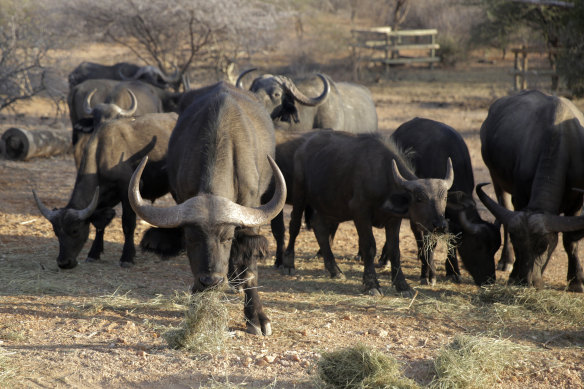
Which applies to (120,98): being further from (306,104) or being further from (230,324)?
(230,324)

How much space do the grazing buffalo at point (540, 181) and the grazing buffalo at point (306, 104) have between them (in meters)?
2.80

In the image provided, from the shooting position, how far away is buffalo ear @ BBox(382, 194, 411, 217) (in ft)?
22.6

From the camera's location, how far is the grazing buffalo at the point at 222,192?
17.2 feet

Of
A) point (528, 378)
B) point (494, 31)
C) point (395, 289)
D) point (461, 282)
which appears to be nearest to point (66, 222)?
point (395, 289)

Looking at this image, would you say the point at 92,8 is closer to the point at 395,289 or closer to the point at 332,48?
the point at 332,48

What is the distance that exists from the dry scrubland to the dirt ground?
0.01 m

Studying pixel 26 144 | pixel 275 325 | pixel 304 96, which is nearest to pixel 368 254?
pixel 275 325

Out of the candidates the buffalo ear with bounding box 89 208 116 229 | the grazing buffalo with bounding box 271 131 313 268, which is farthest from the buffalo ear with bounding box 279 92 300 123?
the buffalo ear with bounding box 89 208 116 229

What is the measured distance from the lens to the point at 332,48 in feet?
109

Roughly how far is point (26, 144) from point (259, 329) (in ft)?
32.5

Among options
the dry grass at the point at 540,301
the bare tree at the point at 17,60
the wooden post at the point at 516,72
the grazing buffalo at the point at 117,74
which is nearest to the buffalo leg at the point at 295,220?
the dry grass at the point at 540,301

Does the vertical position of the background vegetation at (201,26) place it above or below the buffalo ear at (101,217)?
above

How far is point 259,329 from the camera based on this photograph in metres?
5.84

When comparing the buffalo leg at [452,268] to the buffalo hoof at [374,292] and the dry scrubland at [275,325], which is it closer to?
the dry scrubland at [275,325]
